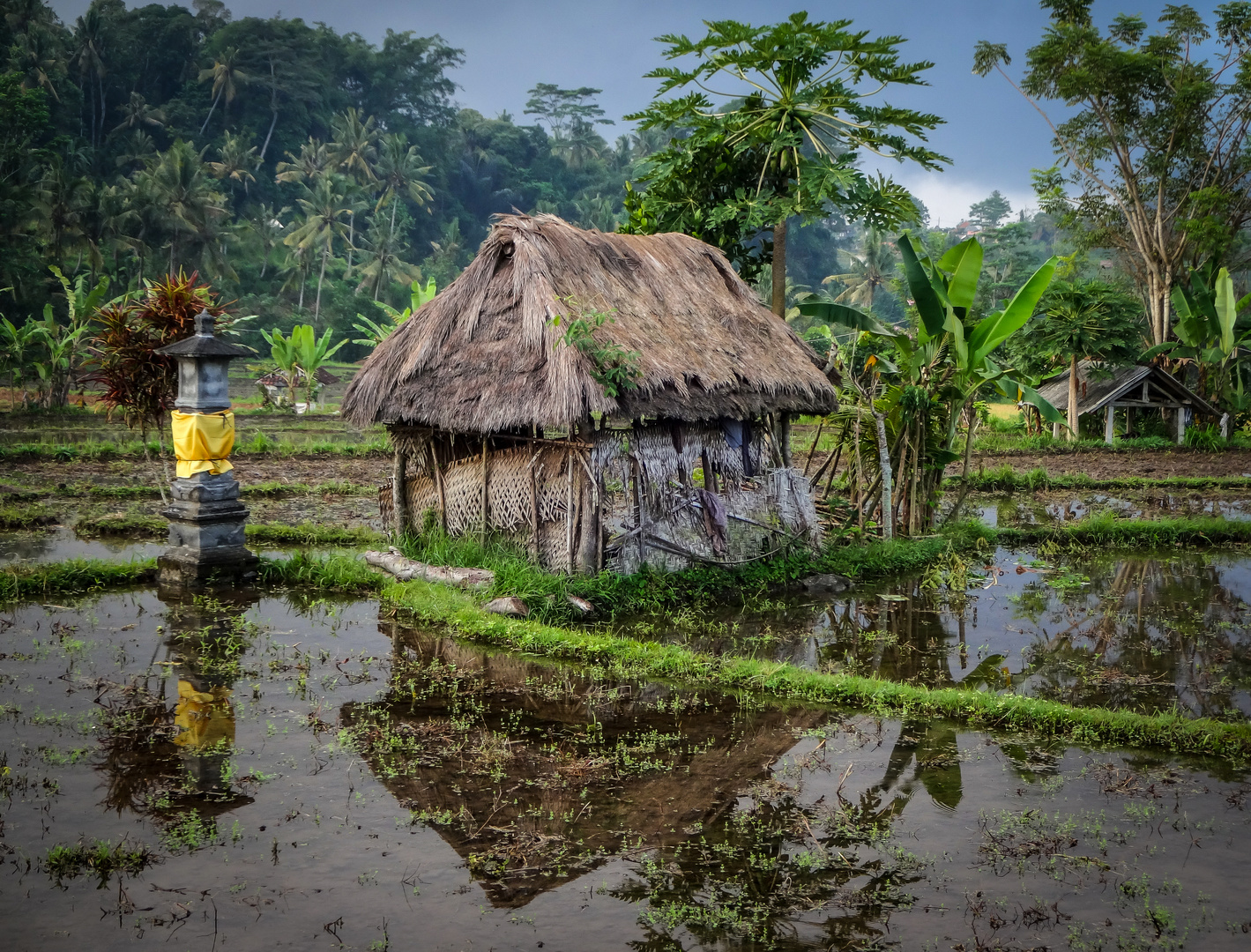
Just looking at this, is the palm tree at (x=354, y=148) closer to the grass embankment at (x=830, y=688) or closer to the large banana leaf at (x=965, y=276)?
the large banana leaf at (x=965, y=276)

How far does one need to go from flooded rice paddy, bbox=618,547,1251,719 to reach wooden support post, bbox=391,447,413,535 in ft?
10.4

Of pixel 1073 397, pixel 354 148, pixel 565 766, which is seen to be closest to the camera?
pixel 565 766

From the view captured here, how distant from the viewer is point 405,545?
33.6 ft

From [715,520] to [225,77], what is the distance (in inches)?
1622

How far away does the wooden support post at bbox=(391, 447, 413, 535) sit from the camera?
1059 centimetres

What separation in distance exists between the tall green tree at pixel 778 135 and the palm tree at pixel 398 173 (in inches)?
1215

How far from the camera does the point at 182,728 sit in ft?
20.1

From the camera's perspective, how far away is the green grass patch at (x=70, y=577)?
8.96 meters

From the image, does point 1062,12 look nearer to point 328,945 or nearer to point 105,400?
→ point 105,400

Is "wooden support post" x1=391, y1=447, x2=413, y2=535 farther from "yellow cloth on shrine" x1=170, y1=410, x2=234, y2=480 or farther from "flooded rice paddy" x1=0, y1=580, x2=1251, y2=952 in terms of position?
"flooded rice paddy" x1=0, y1=580, x2=1251, y2=952

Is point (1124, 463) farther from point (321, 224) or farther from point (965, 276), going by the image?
point (321, 224)

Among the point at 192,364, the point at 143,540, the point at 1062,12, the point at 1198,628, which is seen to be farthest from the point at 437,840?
the point at 1062,12

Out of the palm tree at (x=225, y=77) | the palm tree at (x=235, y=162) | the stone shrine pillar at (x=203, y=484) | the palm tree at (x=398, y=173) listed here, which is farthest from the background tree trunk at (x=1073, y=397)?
the palm tree at (x=225, y=77)

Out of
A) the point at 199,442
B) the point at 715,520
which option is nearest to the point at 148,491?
the point at 199,442
